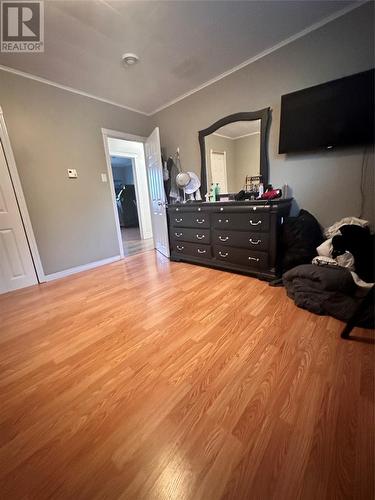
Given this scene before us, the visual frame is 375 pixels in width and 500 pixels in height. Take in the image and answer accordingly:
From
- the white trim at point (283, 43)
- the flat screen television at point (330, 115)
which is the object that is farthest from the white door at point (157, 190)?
the flat screen television at point (330, 115)

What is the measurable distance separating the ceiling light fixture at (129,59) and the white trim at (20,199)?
148 centimetres

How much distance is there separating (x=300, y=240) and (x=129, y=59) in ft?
8.69

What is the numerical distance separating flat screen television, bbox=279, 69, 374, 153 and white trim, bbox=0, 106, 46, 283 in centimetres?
308

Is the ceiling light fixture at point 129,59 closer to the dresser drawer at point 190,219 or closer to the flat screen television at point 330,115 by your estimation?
the flat screen television at point 330,115

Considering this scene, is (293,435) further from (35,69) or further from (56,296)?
(35,69)

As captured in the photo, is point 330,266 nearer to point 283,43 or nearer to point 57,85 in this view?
point 283,43

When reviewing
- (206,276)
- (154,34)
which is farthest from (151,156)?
(206,276)

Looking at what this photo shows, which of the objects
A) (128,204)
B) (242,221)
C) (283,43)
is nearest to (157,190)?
(242,221)

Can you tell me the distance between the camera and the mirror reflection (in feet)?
8.16

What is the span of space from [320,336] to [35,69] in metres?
3.83

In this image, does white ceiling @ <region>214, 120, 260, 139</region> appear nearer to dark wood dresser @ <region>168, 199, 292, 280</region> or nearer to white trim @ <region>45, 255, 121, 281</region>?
dark wood dresser @ <region>168, 199, 292, 280</region>

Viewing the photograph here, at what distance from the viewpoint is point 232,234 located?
238cm

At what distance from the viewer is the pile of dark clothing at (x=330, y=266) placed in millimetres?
1526

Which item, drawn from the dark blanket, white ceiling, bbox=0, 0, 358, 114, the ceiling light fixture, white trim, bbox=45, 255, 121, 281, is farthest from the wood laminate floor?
the ceiling light fixture
